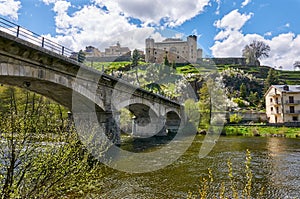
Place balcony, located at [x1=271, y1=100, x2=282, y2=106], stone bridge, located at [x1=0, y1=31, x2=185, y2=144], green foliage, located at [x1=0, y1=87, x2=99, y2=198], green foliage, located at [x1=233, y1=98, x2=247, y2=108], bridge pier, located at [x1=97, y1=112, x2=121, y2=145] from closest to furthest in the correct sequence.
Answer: green foliage, located at [x1=0, y1=87, x2=99, y2=198]
stone bridge, located at [x1=0, y1=31, x2=185, y2=144]
bridge pier, located at [x1=97, y1=112, x2=121, y2=145]
balcony, located at [x1=271, y1=100, x2=282, y2=106]
green foliage, located at [x1=233, y1=98, x2=247, y2=108]

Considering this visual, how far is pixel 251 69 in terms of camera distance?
381 feet

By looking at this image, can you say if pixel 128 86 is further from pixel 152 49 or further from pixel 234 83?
pixel 152 49

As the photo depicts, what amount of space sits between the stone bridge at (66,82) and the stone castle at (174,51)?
9768 centimetres

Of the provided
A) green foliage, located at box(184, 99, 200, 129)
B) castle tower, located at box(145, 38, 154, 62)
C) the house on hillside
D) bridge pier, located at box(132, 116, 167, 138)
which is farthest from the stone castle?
bridge pier, located at box(132, 116, 167, 138)

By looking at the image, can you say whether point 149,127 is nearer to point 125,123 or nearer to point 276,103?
point 125,123

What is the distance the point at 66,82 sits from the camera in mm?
18609

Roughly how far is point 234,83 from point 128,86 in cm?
7265

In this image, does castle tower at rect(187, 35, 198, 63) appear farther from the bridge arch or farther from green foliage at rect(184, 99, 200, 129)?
the bridge arch

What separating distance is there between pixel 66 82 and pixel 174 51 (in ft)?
401

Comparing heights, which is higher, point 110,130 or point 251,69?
point 251,69

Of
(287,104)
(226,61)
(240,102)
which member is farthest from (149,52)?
(287,104)

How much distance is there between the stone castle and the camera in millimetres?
130500

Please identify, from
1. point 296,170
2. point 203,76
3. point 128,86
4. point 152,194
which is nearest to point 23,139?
point 152,194

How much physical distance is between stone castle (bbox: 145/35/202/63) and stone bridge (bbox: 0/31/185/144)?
320ft
